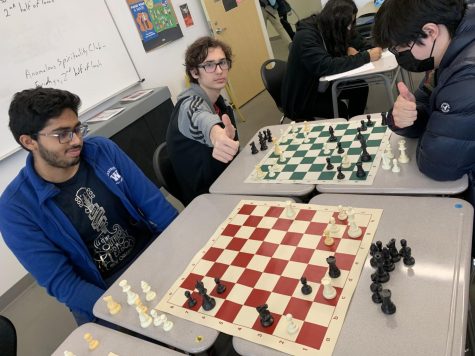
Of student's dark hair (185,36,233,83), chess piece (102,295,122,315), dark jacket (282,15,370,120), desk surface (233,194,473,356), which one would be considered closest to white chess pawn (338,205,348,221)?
desk surface (233,194,473,356)

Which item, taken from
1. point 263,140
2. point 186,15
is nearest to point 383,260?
point 263,140

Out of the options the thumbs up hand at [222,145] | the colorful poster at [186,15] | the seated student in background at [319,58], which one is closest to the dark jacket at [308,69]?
the seated student in background at [319,58]

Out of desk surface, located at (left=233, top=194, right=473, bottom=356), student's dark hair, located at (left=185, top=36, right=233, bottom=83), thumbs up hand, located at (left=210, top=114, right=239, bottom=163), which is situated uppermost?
student's dark hair, located at (left=185, top=36, right=233, bottom=83)

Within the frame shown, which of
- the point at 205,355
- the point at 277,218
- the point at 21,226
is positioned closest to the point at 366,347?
the point at 205,355

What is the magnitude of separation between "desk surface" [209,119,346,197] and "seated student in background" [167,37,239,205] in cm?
11

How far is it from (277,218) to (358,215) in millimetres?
292

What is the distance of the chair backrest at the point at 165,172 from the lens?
1.91 meters

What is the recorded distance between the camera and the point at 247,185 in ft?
5.41

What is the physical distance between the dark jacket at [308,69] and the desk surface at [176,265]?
1.60m

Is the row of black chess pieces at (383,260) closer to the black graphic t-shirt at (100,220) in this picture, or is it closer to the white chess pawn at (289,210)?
the white chess pawn at (289,210)

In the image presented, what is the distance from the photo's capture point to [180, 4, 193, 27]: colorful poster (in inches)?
168

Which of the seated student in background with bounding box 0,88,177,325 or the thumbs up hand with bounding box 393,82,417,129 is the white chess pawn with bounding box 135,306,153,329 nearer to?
the seated student in background with bounding box 0,88,177,325

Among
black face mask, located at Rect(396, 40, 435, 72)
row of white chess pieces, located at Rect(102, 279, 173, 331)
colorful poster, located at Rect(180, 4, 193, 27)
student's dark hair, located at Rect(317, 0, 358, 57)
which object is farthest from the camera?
colorful poster, located at Rect(180, 4, 193, 27)

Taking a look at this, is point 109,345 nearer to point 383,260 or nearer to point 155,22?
point 383,260
